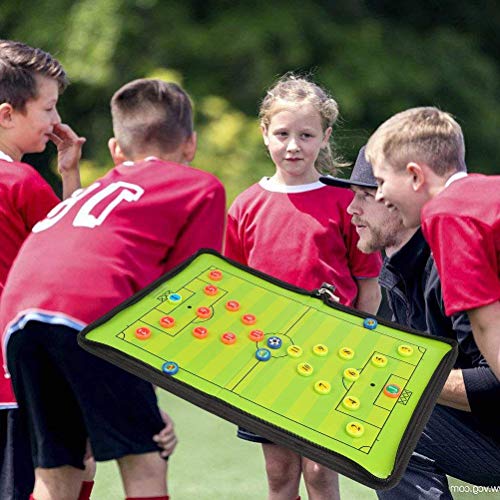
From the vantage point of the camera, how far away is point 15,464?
103 inches

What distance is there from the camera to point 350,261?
307 cm

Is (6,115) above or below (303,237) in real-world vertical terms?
above

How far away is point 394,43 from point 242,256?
6.65 metres

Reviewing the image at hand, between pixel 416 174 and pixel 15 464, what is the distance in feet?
5.06

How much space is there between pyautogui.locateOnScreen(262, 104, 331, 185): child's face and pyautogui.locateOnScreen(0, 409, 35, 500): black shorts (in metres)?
1.29

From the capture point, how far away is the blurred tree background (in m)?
8.70

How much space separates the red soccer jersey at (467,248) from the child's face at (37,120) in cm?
146

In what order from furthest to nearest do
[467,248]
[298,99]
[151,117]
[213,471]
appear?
[213,471], [298,99], [151,117], [467,248]

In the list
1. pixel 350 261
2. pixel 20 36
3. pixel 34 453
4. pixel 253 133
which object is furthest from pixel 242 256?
pixel 20 36

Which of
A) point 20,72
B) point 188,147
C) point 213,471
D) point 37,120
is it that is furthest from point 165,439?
Result: point 213,471

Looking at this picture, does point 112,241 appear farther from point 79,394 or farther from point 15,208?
point 15,208

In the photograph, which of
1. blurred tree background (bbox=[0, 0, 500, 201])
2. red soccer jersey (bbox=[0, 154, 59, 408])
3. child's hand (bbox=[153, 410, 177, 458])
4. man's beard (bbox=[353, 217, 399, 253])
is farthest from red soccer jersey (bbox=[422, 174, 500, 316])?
blurred tree background (bbox=[0, 0, 500, 201])

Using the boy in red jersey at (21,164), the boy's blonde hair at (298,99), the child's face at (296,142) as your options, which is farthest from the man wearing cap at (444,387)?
the boy in red jersey at (21,164)

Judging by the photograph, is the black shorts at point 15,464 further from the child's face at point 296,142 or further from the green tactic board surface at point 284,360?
the child's face at point 296,142
